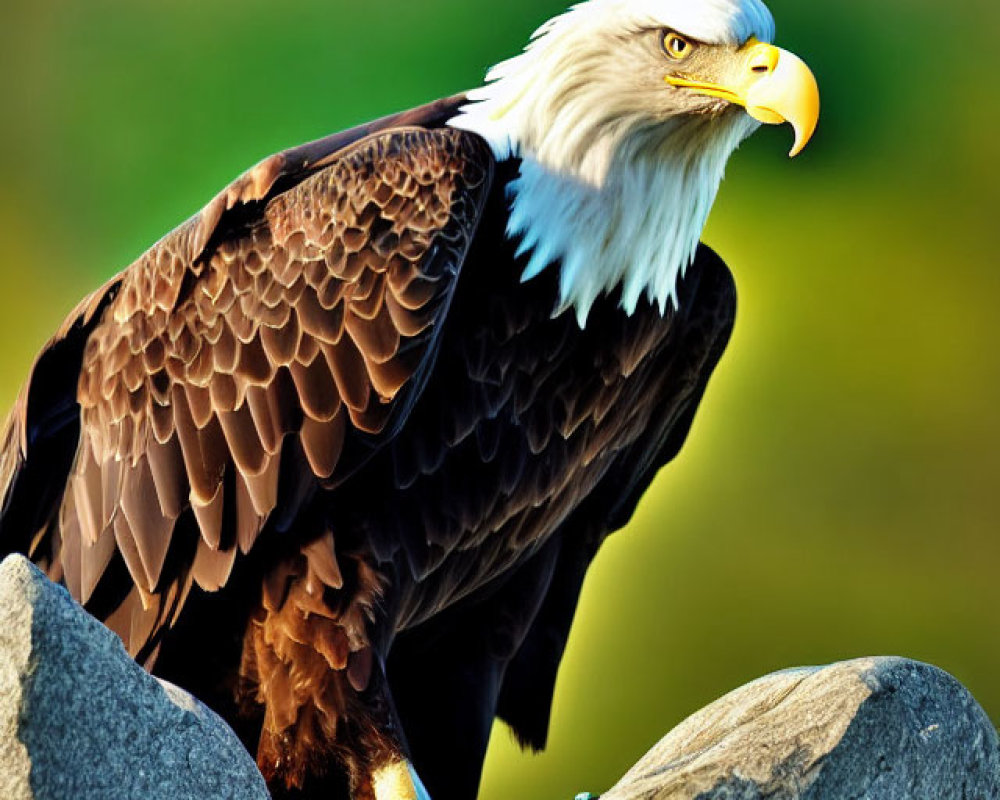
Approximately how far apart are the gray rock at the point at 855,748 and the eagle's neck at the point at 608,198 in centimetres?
119

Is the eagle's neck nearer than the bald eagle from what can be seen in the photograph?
No

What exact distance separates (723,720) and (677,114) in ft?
4.48

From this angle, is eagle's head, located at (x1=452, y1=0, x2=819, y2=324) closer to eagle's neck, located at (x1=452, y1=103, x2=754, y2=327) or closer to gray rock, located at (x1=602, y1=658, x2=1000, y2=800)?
eagle's neck, located at (x1=452, y1=103, x2=754, y2=327)

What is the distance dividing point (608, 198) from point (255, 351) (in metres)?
0.88

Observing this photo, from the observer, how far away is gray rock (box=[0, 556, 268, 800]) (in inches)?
99.5

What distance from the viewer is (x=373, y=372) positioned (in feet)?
12.9

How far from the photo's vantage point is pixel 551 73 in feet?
13.8

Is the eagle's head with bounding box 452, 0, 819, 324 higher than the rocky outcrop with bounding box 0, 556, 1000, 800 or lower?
higher

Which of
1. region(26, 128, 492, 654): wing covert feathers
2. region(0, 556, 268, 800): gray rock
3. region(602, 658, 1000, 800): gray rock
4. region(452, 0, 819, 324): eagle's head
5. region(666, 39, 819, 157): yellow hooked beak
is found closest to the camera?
region(0, 556, 268, 800): gray rock

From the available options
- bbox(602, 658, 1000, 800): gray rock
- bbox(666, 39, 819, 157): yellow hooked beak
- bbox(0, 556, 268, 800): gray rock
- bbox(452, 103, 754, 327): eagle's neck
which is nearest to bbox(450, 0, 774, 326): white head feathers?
bbox(452, 103, 754, 327): eagle's neck

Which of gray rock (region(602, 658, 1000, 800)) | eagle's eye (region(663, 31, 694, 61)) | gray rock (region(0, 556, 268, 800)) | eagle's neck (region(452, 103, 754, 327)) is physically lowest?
gray rock (region(602, 658, 1000, 800))

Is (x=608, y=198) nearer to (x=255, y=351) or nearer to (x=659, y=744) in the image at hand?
(x=255, y=351)

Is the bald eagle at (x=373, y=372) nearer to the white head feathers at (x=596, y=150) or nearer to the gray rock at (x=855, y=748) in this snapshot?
the white head feathers at (x=596, y=150)

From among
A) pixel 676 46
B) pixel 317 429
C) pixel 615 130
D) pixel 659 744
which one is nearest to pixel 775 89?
pixel 676 46
